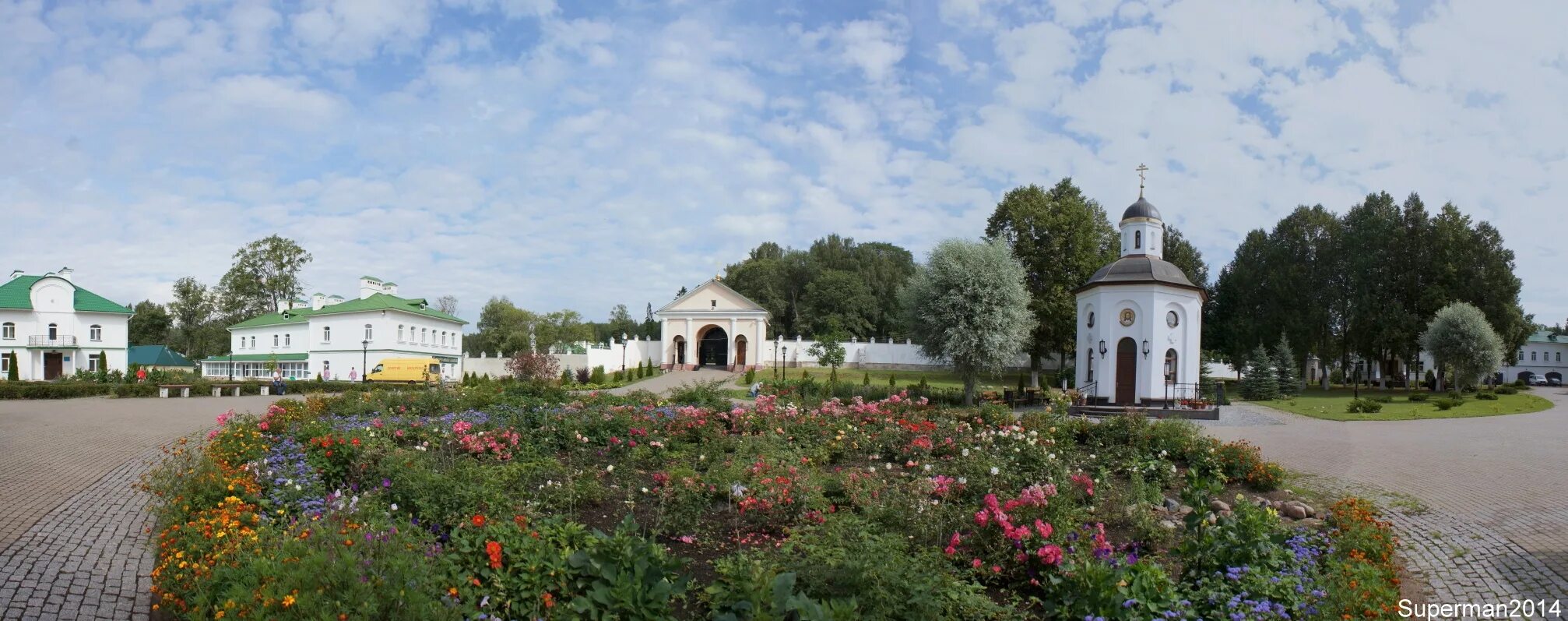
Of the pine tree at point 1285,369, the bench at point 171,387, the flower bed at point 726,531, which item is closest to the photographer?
the flower bed at point 726,531

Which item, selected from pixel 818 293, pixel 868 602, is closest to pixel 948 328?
pixel 868 602

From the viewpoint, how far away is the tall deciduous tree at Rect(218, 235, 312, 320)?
54.8m

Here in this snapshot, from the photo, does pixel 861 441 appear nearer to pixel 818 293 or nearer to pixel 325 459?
pixel 325 459

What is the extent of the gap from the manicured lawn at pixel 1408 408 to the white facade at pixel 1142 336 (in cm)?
337

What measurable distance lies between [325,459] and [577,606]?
5365 mm

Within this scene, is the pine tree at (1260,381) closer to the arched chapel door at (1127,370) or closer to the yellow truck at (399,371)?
the arched chapel door at (1127,370)

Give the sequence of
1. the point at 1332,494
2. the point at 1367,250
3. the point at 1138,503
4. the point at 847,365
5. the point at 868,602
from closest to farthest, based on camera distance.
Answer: the point at 868,602 < the point at 1138,503 < the point at 1332,494 < the point at 1367,250 < the point at 847,365

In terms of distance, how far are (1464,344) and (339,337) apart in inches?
2102

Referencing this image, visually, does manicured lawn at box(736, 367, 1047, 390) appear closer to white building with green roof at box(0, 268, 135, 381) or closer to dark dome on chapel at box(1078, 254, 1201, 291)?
dark dome on chapel at box(1078, 254, 1201, 291)

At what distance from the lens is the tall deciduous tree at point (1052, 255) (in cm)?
3862

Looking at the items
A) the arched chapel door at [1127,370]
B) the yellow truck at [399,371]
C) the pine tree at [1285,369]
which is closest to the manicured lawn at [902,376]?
the pine tree at [1285,369]

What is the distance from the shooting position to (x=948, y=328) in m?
24.2

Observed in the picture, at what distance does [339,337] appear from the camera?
4575cm

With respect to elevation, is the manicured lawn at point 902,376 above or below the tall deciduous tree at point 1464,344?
below
